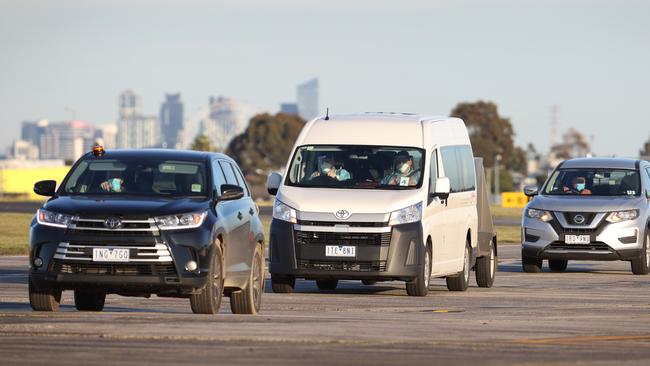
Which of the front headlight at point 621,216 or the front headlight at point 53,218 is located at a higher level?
the front headlight at point 53,218

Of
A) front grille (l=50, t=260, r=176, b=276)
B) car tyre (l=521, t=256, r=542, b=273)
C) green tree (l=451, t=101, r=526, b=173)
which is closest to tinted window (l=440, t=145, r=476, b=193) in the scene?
car tyre (l=521, t=256, r=542, b=273)

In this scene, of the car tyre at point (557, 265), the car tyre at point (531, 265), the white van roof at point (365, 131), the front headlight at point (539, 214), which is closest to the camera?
the white van roof at point (365, 131)

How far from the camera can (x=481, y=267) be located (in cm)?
2603

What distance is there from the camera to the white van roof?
930 inches

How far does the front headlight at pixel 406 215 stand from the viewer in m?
22.3

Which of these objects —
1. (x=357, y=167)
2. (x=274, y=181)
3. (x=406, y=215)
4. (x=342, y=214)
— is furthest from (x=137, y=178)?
(x=357, y=167)

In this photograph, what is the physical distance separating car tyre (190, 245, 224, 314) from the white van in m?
4.70

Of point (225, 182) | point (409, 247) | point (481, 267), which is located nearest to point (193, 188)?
point (225, 182)

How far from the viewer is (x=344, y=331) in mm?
15406

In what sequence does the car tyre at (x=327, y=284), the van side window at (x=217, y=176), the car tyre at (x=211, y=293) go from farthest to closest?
1. the car tyre at (x=327, y=284)
2. the van side window at (x=217, y=176)
3. the car tyre at (x=211, y=293)

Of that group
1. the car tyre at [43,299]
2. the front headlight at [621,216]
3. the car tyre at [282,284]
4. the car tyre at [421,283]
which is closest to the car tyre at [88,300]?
the car tyre at [43,299]

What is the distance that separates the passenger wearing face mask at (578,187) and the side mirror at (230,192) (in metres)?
13.2

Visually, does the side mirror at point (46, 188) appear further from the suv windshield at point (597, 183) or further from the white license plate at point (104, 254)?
the suv windshield at point (597, 183)

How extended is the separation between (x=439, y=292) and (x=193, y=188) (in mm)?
6954
